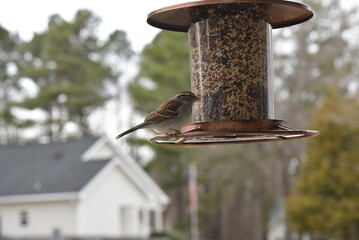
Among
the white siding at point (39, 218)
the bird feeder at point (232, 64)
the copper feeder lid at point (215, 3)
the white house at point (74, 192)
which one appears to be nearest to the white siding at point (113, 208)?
the white house at point (74, 192)

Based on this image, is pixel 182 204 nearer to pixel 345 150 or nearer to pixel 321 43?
pixel 321 43

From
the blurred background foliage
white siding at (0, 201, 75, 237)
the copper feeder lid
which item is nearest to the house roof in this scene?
white siding at (0, 201, 75, 237)

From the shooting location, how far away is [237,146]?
3241 centimetres

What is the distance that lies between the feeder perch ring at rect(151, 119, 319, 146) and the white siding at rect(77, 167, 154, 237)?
21.1 m

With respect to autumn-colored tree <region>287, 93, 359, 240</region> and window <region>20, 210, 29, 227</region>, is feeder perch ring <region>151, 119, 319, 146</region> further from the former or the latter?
window <region>20, 210, 29, 227</region>

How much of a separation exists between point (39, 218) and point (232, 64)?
22.5 metres

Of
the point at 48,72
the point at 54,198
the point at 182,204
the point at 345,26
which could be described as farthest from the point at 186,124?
the point at 182,204

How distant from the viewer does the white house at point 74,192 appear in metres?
24.9

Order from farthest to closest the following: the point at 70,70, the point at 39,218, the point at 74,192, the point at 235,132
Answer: the point at 70,70 → the point at 39,218 → the point at 74,192 → the point at 235,132

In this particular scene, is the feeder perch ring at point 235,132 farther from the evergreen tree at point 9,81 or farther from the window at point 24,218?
the evergreen tree at point 9,81

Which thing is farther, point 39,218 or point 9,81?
point 9,81

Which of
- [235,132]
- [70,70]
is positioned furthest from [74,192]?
[235,132]

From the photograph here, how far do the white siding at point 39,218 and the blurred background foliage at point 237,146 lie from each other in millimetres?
7306

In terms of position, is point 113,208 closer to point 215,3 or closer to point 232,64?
point 232,64
